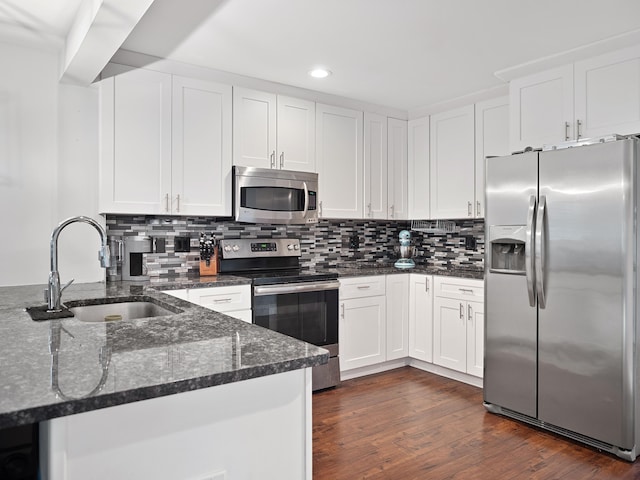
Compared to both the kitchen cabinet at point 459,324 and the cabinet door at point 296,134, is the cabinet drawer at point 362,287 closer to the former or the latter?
the kitchen cabinet at point 459,324

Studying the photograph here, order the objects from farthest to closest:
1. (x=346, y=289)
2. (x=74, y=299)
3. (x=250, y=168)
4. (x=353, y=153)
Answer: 1. (x=353, y=153)
2. (x=346, y=289)
3. (x=250, y=168)
4. (x=74, y=299)

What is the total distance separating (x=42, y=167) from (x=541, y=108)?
10.7 feet

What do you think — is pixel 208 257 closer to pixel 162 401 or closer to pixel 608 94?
pixel 162 401

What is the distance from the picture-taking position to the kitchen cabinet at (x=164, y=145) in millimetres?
2969

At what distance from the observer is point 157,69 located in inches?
122

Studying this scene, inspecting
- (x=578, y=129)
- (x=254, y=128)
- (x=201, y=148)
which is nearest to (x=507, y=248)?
(x=578, y=129)

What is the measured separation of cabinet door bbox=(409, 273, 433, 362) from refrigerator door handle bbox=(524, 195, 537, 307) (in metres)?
1.16

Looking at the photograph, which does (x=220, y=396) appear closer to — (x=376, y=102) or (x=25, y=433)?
(x=25, y=433)

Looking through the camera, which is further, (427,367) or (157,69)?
(427,367)

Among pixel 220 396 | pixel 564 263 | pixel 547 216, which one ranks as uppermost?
pixel 547 216

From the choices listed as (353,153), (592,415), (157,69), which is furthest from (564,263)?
(157,69)

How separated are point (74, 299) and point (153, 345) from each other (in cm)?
116

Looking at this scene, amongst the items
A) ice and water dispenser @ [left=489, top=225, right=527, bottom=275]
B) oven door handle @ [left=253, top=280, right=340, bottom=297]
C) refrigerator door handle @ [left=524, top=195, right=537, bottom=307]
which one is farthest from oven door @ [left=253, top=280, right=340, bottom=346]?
refrigerator door handle @ [left=524, top=195, right=537, bottom=307]

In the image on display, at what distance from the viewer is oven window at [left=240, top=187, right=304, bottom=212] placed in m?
3.42
